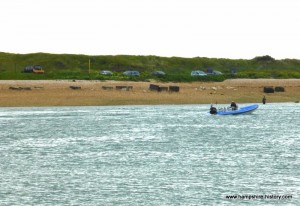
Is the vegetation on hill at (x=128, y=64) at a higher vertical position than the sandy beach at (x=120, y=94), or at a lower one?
higher

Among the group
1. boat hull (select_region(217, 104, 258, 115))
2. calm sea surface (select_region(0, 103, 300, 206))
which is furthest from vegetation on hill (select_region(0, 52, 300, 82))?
calm sea surface (select_region(0, 103, 300, 206))

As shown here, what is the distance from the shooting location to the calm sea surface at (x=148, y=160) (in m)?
36.2

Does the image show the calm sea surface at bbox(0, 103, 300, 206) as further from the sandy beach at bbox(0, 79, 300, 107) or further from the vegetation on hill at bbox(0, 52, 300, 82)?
the vegetation on hill at bbox(0, 52, 300, 82)

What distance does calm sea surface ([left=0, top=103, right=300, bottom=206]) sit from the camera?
36.2 m

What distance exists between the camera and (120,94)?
11050cm

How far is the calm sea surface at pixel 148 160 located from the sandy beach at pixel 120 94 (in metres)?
19.8

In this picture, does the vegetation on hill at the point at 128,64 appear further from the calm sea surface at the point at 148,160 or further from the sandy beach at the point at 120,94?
the calm sea surface at the point at 148,160

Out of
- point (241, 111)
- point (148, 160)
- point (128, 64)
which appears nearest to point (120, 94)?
point (241, 111)

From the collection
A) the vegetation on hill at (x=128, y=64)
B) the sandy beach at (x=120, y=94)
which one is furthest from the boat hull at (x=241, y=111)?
the vegetation on hill at (x=128, y=64)

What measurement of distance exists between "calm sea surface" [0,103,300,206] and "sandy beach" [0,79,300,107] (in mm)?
19815

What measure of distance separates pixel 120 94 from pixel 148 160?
62961 mm

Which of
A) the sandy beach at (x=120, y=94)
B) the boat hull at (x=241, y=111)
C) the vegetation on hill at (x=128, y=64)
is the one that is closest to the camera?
the boat hull at (x=241, y=111)

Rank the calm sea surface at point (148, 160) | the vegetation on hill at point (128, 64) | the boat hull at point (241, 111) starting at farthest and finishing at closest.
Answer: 1. the vegetation on hill at point (128, 64)
2. the boat hull at point (241, 111)
3. the calm sea surface at point (148, 160)

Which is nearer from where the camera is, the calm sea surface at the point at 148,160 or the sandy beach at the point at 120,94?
the calm sea surface at the point at 148,160
